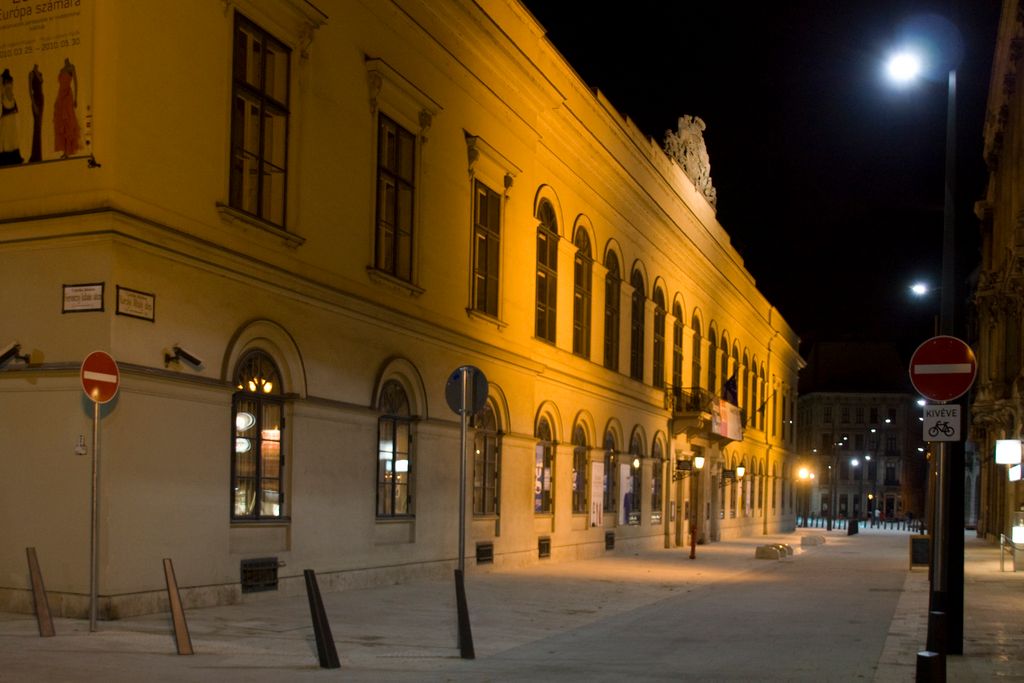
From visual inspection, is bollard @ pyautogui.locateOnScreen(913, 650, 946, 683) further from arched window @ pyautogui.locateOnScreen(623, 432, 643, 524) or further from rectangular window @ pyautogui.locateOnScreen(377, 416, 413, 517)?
arched window @ pyautogui.locateOnScreen(623, 432, 643, 524)

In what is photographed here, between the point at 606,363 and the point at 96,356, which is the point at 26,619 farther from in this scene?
the point at 606,363

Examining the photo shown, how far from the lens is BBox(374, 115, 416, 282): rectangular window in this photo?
2219cm

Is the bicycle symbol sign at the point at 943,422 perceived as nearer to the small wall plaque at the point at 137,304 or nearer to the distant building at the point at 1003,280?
the small wall plaque at the point at 137,304

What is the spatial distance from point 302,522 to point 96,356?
257 inches

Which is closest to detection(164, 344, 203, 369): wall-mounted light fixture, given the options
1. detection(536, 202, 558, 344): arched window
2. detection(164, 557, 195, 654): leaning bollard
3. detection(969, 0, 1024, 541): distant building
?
detection(164, 557, 195, 654): leaning bollard

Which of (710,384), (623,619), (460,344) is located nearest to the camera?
(623,619)

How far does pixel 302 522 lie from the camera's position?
19.0 metres

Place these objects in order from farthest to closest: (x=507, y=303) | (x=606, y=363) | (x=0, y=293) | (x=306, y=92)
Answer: (x=606, y=363), (x=507, y=303), (x=306, y=92), (x=0, y=293)

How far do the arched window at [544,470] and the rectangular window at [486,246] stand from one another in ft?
14.2

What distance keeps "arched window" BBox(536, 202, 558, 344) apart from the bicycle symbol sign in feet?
58.5

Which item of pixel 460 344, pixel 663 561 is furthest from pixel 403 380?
pixel 663 561

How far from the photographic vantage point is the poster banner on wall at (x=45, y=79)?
50.0ft

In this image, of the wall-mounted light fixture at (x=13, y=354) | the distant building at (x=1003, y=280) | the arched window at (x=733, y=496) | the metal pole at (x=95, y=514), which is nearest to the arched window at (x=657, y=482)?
the distant building at (x=1003, y=280)

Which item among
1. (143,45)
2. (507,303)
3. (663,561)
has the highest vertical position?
(143,45)
